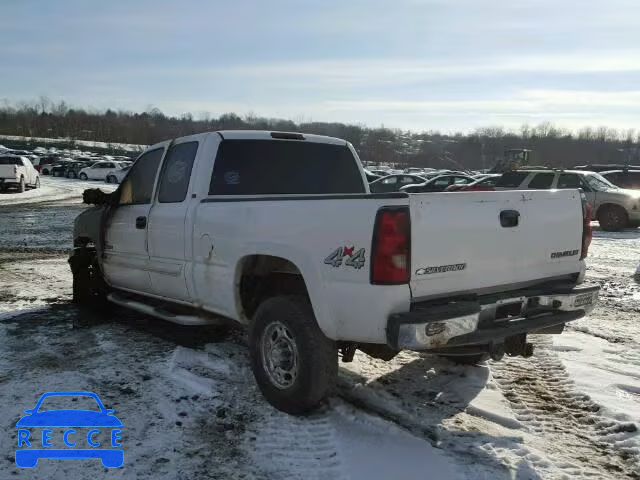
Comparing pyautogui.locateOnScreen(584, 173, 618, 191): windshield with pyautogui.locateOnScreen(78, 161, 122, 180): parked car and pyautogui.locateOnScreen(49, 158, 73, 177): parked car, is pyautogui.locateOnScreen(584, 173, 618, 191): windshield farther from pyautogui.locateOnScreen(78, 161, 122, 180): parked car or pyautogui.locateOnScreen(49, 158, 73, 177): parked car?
pyautogui.locateOnScreen(49, 158, 73, 177): parked car

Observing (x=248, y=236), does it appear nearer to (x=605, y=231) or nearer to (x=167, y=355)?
(x=167, y=355)

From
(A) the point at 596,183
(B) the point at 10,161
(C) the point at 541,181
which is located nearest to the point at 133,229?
(C) the point at 541,181

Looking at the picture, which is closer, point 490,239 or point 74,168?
point 490,239

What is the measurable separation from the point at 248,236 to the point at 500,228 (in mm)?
1738

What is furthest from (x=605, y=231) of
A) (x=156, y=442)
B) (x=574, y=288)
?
(x=156, y=442)

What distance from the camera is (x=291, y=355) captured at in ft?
13.1

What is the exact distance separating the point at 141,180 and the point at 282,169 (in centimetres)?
164

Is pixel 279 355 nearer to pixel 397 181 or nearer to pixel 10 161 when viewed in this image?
pixel 397 181

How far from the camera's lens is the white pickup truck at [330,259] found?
3367 millimetres

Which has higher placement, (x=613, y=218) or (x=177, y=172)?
(x=177, y=172)

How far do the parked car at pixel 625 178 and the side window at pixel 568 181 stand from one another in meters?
5.86

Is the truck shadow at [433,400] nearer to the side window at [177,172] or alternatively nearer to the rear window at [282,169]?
the rear window at [282,169]

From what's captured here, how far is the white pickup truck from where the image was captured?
3.37 m

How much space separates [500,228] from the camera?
3.79 meters
